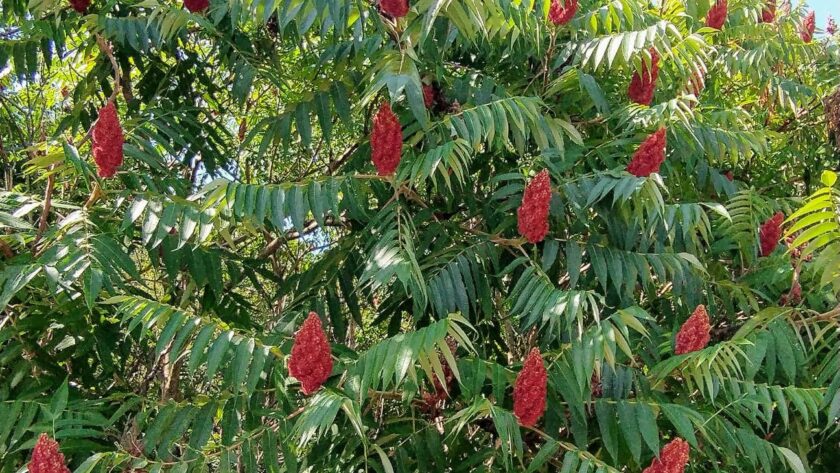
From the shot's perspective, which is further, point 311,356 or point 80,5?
point 80,5

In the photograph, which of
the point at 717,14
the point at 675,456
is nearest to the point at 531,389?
the point at 675,456

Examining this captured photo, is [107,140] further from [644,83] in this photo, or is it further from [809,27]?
[809,27]

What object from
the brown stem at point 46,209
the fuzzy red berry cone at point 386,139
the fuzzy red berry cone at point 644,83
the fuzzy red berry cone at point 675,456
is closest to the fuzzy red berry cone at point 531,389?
the fuzzy red berry cone at point 675,456

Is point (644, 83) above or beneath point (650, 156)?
above

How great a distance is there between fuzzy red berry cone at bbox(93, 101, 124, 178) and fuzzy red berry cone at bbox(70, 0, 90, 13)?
0.74m

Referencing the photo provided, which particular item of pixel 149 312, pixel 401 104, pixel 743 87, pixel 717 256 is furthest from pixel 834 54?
pixel 149 312

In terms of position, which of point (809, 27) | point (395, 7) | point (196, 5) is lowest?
point (809, 27)

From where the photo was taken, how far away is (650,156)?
2.68m

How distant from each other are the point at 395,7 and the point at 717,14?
5.96ft

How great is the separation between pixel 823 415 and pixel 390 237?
1690mm

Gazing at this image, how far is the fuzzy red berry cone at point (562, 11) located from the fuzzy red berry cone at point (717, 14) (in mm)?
1052

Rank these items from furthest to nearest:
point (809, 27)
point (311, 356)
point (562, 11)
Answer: point (809, 27) → point (562, 11) → point (311, 356)

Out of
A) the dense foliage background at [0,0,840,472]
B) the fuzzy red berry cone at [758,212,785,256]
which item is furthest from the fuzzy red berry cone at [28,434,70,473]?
the fuzzy red berry cone at [758,212,785,256]

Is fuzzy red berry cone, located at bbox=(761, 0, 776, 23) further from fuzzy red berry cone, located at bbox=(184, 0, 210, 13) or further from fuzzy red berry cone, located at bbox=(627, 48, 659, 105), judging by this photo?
fuzzy red berry cone, located at bbox=(184, 0, 210, 13)
